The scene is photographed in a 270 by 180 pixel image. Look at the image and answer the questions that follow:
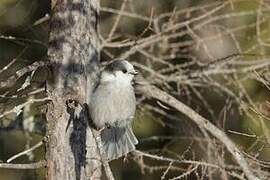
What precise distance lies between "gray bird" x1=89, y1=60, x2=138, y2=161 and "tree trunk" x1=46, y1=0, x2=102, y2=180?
65 millimetres

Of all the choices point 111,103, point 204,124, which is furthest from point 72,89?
point 204,124

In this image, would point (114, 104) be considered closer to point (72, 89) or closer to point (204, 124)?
point (72, 89)

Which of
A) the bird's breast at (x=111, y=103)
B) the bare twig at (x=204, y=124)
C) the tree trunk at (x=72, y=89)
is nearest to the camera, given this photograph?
the tree trunk at (x=72, y=89)

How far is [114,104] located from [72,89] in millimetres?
275

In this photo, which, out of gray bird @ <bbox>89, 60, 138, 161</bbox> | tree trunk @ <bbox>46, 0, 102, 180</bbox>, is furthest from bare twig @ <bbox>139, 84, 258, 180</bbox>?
tree trunk @ <bbox>46, 0, 102, 180</bbox>

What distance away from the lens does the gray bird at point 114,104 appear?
4531 mm

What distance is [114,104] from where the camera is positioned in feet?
15.0

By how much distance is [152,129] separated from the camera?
337 inches

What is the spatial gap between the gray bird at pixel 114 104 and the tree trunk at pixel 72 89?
0.07 m

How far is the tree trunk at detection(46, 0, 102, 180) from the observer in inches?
173

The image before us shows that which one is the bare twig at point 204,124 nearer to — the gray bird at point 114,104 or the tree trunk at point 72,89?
the gray bird at point 114,104

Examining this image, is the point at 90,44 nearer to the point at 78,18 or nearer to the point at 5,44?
the point at 78,18

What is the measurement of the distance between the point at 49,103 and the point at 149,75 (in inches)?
73.2

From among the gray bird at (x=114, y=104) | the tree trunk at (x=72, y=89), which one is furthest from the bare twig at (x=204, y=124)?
the tree trunk at (x=72, y=89)
